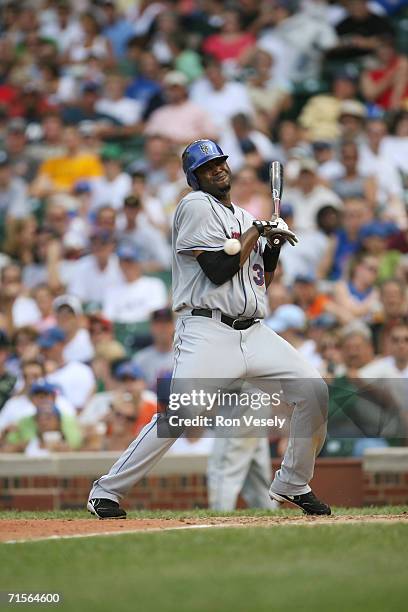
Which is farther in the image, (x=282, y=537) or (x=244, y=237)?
(x=244, y=237)

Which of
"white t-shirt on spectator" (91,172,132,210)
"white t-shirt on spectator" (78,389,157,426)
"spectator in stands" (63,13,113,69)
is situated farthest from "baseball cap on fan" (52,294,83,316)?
"spectator in stands" (63,13,113,69)

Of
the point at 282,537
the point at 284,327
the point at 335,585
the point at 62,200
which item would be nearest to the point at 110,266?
the point at 62,200

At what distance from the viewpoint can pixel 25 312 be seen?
1430cm

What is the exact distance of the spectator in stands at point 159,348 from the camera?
12.6m

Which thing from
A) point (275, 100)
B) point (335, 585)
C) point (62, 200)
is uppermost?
point (275, 100)

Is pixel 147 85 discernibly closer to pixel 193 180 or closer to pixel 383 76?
pixel 383 76

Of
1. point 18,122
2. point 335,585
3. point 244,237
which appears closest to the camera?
point 335,585

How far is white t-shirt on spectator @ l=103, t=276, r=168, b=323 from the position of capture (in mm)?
13797

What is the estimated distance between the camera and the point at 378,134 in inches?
578

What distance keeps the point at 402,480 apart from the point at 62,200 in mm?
6579

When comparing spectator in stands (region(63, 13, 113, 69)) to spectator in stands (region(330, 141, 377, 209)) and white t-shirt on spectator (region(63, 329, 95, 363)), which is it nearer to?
spectator in stands (region(330, 141, 377, 209))

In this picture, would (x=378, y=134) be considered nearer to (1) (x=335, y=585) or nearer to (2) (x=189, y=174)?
(2) (x=189, y=174)

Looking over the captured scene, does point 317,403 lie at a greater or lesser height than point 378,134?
lesser

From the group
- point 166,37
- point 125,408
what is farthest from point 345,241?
point 166,37
